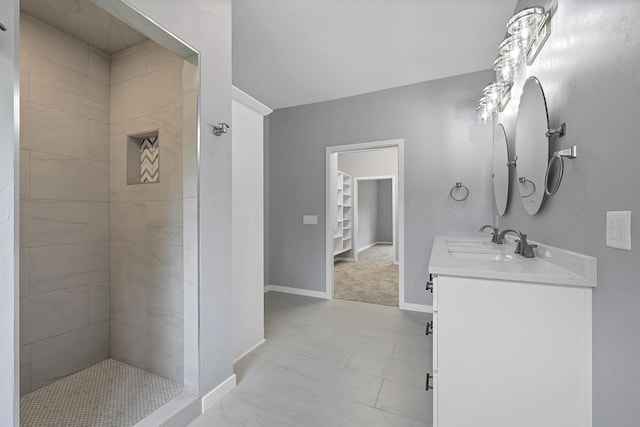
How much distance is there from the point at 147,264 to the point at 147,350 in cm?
56

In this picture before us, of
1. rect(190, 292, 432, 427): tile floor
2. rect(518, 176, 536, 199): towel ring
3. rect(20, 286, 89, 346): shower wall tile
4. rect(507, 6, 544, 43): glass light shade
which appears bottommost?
rect(190, 292, 432, 427): tile floor

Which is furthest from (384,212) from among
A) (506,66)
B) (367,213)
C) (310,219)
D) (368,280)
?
(506,66)

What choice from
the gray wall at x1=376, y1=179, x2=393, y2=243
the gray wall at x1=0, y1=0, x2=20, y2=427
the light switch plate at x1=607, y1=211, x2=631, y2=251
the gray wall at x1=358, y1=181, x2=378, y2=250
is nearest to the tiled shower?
the gray wall at x1=0, y1=0, x2=20, y2=427

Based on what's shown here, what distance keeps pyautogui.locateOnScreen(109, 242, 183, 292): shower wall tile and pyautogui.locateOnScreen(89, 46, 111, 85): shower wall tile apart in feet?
3.85

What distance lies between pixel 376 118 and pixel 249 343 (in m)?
2.70

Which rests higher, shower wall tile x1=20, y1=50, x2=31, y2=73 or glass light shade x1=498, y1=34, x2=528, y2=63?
glass light shade x1=498, y1=34, x2=528, y2=63

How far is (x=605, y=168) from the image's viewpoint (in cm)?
89

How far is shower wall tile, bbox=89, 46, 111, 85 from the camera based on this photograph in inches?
72.4

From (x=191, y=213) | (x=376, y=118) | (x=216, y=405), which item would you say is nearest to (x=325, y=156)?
(x=376, y=118)

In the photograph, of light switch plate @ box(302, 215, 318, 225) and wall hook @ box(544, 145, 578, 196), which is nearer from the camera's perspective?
wall hook @ box(544, 145, 578, 196)

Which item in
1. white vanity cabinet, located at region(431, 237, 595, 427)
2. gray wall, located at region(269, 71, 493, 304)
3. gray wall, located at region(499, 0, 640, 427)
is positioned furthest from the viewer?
gray wall, located at region(269, 71, 493, 304)

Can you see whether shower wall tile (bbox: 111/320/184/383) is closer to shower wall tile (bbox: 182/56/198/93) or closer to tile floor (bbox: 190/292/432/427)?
tile floor (bbox: 190/292/432/427)

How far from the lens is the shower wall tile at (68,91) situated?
1612 mm

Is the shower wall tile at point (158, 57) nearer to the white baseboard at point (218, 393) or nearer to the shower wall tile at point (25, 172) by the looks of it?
the shower wall tile at point (25, 172)
